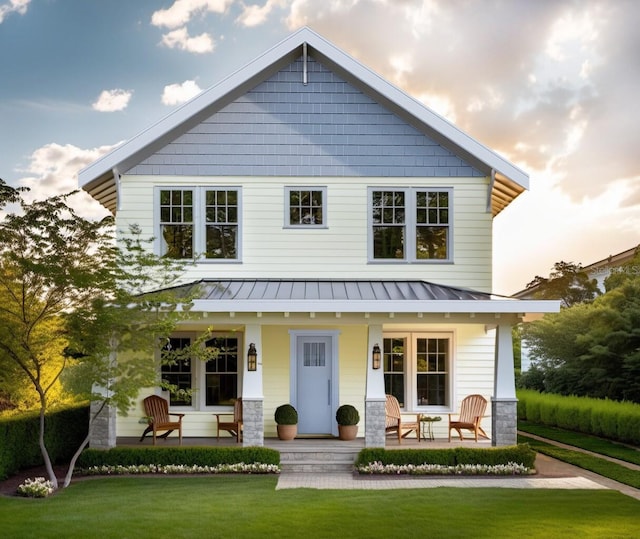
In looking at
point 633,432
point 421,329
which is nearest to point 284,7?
point 421,329

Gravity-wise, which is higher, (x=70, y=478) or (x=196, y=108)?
(x=196, y=108)

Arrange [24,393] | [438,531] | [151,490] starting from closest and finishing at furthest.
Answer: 1. [438,531]
2. [151,490]
3. [24,393]

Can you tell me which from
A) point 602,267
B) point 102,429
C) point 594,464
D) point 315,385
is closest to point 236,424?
point 315,385

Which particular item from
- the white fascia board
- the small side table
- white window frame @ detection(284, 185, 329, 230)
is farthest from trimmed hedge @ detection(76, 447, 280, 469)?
white window frame @ detection(284, 185, 329, 230)

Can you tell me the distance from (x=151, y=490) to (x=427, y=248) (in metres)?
8.33

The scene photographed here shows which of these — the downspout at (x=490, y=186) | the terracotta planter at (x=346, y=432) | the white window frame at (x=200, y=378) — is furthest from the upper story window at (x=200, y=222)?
the downspout at (x=490, y=186)

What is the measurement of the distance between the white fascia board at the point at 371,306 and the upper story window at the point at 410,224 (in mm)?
3098

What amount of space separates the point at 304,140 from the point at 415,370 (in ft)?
19.3

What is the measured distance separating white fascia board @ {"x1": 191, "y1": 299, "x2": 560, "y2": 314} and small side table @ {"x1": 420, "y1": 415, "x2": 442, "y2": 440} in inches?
111

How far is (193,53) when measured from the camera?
20391 mm

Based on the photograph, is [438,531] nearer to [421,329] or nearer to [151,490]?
[151,490]

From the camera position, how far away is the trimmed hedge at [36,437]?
1387 centimetres

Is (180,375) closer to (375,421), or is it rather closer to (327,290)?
(327,290)

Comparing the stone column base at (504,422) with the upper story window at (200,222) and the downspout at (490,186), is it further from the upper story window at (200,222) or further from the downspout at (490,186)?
the upper story window at (200,222)
